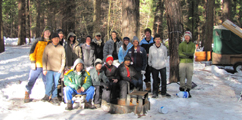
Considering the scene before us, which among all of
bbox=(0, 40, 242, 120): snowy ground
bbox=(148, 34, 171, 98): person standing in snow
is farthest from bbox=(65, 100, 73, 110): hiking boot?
bbox=(148, 34, 171, 98): person standing in snow

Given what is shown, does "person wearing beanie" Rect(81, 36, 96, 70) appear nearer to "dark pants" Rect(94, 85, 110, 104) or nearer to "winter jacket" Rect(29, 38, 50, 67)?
"winter jacket" Rect(29, 38, 50, 67)

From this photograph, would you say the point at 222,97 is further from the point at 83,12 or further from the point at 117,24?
the point at 83,12

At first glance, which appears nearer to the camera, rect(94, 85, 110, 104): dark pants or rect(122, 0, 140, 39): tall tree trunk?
rect(94, 85, 110, 104): dark pants

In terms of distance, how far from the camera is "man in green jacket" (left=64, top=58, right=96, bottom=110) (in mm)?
5891

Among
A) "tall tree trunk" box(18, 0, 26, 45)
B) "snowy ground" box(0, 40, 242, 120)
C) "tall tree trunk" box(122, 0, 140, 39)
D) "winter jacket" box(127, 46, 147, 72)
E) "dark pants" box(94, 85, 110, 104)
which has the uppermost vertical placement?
"tall tree trunk" box(18, 0, 26, 45)

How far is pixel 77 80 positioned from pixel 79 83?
0.09 meters

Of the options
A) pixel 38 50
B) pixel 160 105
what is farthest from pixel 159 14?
pixel 38 50

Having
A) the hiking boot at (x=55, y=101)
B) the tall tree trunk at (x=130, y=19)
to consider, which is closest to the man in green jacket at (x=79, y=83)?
the hiking boot at (x=55, y=101)

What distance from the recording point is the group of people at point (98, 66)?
6062 millimetres

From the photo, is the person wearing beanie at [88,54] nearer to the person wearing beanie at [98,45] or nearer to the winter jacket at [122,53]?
the person wearing beanie at [98,45]

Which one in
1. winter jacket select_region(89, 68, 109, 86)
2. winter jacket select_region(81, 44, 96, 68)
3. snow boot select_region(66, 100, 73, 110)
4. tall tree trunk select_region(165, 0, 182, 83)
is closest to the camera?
snow boot select_region(66, 100, 73, 110)

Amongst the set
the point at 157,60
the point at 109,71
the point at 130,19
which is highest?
the point at 130,19

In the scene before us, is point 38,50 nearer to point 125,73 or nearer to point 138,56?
point 125,73

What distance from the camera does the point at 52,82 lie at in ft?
20.6
